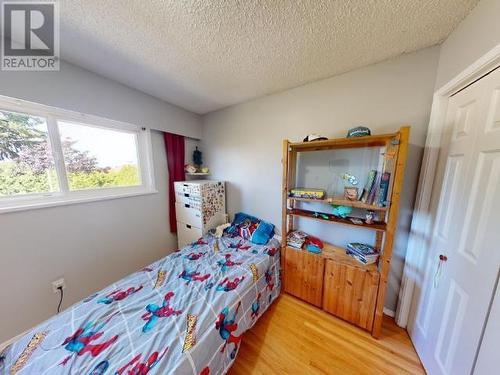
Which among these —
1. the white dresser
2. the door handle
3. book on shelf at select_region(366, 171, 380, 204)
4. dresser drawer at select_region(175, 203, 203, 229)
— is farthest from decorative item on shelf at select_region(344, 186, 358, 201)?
dresser drawer at select_region(175, 203, 203, 229)

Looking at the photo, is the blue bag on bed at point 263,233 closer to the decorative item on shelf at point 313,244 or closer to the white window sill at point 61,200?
the decorative item on shelf at point 313,244

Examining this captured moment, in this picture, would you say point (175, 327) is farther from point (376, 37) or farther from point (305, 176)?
point (376, 37)

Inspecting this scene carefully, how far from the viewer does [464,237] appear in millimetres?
922

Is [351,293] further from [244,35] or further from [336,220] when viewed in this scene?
[244,35]

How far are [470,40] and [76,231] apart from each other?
3.29 m

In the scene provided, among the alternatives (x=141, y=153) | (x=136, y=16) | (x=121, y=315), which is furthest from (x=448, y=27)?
(x=141, y=153)

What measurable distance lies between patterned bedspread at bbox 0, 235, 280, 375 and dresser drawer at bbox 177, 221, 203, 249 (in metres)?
0.67

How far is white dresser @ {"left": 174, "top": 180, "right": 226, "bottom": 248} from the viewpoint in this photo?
221 centimetres

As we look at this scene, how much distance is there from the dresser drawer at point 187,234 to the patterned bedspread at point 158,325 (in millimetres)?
673

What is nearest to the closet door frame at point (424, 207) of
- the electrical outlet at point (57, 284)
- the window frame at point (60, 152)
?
the window frame at point (60, 152)

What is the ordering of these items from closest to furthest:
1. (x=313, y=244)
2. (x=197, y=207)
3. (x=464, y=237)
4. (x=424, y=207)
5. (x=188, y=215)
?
(x=464, y=237)
(x=424, y=207)
(x=313, y=244)
(x=197, y=207)
(x=188, y=215)

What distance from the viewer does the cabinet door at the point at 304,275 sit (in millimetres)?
1579

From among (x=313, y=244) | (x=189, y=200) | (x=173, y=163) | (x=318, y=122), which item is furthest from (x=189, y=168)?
(x=313, y=244)

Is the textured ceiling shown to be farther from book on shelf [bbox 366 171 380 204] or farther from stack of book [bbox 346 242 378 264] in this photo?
stack of book [bbox 346 242 378 264]
